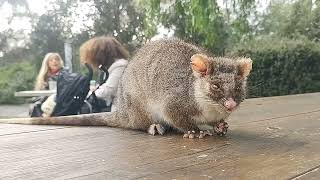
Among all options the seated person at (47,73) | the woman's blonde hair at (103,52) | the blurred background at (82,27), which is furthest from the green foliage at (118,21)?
the woman's blonde hair at (103,52)

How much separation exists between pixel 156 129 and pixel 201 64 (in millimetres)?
343

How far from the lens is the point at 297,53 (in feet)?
23.5

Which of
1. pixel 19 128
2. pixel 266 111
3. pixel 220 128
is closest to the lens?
pixel 220 128

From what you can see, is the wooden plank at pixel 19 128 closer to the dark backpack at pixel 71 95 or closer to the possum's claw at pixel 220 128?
the possum's claw at pixel 220 128

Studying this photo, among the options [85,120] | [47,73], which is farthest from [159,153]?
[47,73]

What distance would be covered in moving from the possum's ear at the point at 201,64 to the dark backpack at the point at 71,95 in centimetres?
257

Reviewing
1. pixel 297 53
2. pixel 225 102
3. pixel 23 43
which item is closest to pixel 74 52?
pixel 23 43

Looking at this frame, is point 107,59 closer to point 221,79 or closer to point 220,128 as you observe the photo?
point 220,128

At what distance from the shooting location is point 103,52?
14.0ft

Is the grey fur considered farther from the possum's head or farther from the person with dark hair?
the person with dark hair

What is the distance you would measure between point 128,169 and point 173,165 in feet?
0.38

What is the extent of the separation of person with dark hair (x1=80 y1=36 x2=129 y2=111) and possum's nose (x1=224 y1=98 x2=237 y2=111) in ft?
8.51

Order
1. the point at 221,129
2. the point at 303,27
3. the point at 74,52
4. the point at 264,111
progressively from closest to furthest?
the point at 221,129, the point at 264,111, the point at 303,27, the point at 74,52

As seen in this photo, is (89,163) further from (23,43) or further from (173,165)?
(23,43)
